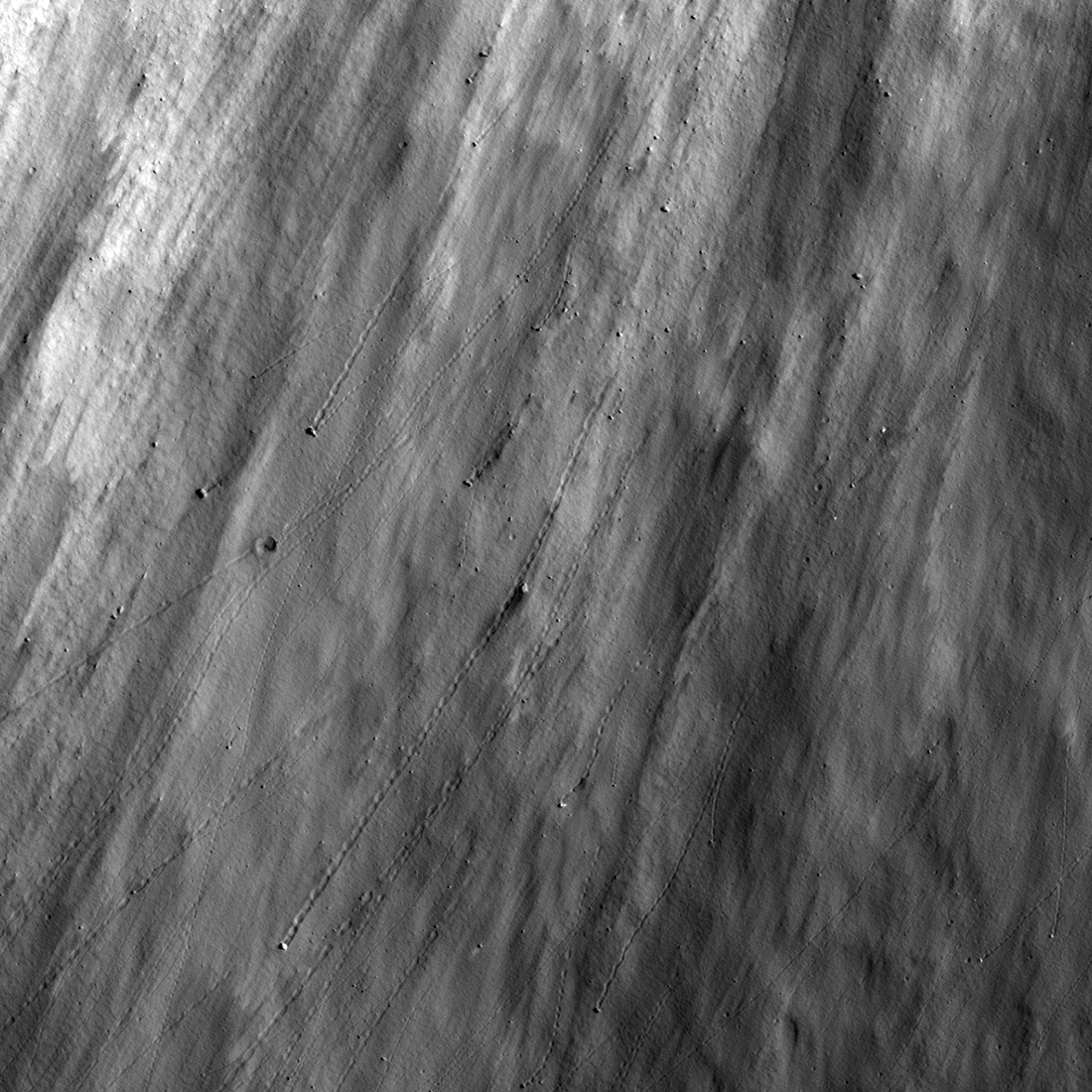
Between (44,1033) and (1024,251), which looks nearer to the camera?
(44,1033)

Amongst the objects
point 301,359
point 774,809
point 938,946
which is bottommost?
point 938,946

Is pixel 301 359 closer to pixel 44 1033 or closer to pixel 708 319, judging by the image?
pixel 708 319

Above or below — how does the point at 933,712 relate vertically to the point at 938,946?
above

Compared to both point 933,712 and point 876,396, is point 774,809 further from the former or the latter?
point 876,396

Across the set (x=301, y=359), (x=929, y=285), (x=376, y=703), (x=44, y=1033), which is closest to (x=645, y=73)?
(x=929, y=285)

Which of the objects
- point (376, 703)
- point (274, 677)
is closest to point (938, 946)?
point (376, 703)

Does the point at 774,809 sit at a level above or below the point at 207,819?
below
